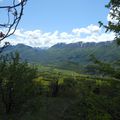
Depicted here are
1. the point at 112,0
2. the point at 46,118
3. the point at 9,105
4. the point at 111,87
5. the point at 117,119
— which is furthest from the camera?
the point at 46,118

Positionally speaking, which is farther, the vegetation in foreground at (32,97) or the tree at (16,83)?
the tree at (16,83)

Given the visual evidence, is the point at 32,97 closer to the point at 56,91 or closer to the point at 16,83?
the point at 16,83

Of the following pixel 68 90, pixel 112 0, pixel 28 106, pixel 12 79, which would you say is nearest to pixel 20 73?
→ pixel 12 79

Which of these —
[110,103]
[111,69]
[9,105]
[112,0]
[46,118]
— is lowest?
[46,118]

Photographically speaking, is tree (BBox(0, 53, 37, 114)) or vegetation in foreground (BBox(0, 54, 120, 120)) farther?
tree (BBox(0, 53, 37, 114))

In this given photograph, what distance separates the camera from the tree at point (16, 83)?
Result: 117 ft

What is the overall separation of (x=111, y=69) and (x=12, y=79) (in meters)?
22.6

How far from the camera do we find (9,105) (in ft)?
126

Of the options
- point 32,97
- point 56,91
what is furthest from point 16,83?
point 56,91

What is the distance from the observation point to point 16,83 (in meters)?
35.9

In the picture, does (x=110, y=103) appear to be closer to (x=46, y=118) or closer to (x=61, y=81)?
(x=46, y=118)

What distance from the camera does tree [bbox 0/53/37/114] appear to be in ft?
117

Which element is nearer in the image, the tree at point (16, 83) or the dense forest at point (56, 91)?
the dense forest at point (56, 91)

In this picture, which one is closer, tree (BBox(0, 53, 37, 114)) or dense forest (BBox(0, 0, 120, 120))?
dense forest (BBox(0, 0, 120, 120))
